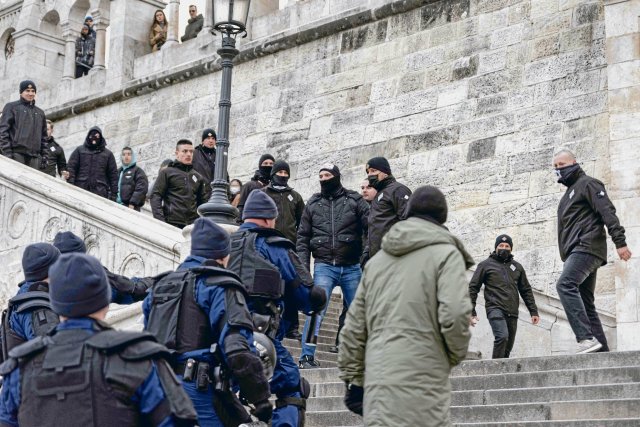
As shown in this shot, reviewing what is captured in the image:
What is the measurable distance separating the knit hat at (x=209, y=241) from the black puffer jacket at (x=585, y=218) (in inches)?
141

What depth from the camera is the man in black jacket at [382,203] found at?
10.5 metres

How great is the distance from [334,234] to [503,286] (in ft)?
5.98

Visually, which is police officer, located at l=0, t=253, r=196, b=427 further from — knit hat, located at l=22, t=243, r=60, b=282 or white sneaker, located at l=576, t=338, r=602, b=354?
white sneaker, located at l=576, t=338, r=602, b=354

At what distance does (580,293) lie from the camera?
969cm

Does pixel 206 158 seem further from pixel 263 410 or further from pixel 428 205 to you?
pixel 428 205

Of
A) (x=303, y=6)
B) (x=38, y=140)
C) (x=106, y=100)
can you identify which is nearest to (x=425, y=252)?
(x=38, y=140)

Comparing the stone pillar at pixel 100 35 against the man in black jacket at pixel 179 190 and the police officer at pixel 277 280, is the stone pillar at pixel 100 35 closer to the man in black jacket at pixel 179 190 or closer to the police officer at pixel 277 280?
the man in black jacket at pixel 179 190

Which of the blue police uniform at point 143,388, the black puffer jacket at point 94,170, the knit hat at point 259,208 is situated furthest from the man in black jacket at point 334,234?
the blue police uniform at point 143,388

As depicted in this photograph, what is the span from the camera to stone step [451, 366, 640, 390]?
856 centimetres

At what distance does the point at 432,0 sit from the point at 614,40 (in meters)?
3.48

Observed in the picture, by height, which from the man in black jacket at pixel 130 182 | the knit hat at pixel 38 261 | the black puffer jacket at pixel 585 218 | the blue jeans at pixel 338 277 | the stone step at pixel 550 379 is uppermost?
the man in black jacket at pixel 130 182

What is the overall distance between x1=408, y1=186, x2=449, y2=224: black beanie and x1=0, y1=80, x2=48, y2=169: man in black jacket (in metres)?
10.0

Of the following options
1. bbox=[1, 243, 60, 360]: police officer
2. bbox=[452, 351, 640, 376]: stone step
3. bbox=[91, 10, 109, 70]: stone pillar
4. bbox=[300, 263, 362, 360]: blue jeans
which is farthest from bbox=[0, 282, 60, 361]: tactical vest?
bbox=[91, 10, 109, 70]: stone pillar

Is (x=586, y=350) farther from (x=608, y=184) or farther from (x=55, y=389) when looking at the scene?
(x=55, y=389)
